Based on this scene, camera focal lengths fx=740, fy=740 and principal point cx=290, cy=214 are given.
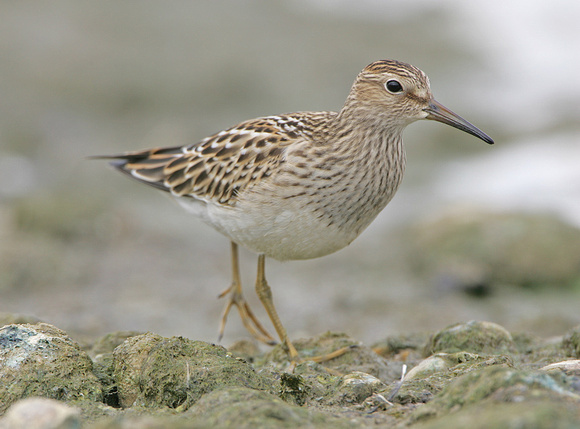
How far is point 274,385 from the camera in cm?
442

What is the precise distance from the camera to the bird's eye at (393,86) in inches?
216

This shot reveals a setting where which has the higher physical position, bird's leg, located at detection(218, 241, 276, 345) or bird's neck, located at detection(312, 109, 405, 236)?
bird's neck, located at detection(312, 109, 405, 236)

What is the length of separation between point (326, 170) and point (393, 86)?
80 cm

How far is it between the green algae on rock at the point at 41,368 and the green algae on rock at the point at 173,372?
190mm

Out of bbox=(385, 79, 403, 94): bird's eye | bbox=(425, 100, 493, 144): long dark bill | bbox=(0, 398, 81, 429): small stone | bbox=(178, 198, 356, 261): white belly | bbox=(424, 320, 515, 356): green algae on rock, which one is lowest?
bbox=(0, 398, 81, 429): small stone

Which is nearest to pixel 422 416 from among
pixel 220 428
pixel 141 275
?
pixel 220 428

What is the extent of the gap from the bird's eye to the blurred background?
2.87 meters

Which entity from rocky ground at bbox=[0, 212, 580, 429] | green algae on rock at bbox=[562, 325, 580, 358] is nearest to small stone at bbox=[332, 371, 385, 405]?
rocky ground at bbox=[0, 212, 580, 429]

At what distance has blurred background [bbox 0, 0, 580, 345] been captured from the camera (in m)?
8.30

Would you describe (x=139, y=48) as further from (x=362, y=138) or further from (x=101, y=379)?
(x=101, y=379)

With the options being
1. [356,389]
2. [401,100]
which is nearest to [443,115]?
[401,100]

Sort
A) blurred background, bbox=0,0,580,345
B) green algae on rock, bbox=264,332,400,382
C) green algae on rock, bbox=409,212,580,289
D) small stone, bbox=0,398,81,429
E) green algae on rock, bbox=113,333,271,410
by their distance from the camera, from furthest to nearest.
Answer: green algae on rock, bbox=409,212,580,289 < blurred background, bbox=0,0,580,345 < green algae on rock, bbox=264,332,400,382 < green algae on rock, bbox=113,333,271,410 < small stone, bbox=0,398,81,429

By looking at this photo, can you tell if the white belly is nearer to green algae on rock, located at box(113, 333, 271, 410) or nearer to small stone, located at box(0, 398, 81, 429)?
green algae on rock, located at box(113, 333, 271, 410)

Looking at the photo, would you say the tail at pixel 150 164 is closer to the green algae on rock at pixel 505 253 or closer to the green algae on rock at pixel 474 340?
the green algae on rock at pixel 474 340
